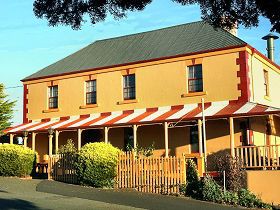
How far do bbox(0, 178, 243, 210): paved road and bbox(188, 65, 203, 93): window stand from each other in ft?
24.5

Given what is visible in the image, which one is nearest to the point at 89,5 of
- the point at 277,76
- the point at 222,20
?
the point at 222,20

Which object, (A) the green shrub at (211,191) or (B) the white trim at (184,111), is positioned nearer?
(A) the green shrub at (211,191)

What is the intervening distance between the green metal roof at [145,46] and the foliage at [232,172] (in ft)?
23.2

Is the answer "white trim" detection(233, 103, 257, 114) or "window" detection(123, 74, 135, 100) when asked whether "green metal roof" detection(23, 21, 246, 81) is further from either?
"white trim" detection(233, 103, 257, 114)

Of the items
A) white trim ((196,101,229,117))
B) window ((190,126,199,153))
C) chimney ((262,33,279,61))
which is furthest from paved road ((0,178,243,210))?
chimney ((262,33,279,61))

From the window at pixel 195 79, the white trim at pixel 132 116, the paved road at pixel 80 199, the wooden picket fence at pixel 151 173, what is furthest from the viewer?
the white trim at pixel 132 116

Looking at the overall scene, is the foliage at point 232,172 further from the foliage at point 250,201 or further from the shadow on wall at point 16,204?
the shadow on wall at point 16,204

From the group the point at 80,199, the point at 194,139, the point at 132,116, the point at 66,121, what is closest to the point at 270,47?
the point at 194,139

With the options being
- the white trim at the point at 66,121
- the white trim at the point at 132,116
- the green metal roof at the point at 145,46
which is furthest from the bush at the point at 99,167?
the green metal roof at the point at 145,46

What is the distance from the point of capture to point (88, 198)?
48.5ft

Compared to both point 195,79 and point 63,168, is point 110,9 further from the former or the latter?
point 195,79

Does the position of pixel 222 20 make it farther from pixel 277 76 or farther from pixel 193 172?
pixel 277 76

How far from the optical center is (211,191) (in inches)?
606

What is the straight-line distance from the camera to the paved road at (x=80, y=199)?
512 inches
